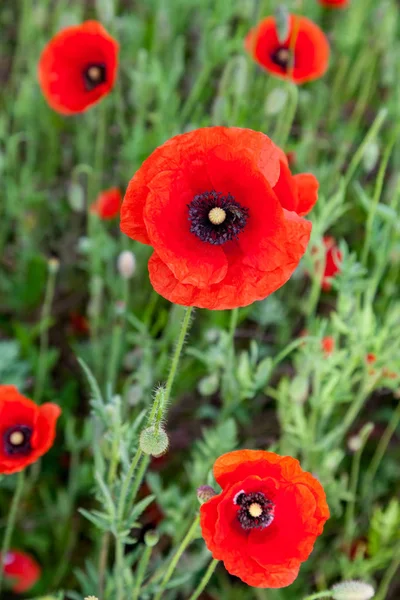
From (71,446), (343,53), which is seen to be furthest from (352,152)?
(71,446)

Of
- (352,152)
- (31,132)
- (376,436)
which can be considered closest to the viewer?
(376,436)

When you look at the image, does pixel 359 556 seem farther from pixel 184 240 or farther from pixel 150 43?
pixel 150 43

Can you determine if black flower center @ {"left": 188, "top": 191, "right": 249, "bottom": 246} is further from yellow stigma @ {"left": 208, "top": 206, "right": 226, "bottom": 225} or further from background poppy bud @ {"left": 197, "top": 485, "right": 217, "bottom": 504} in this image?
background poppy bud @ {"left": 197, "top": 485, "right": 217, "bottom": 504}

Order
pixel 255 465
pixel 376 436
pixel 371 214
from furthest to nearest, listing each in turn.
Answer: pixel 376 436 → pixel 371 214 → pixel 255 465

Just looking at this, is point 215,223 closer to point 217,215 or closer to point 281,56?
point 217,215

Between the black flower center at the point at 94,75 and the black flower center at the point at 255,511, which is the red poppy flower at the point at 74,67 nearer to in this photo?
the black flower center at the point at 94,75

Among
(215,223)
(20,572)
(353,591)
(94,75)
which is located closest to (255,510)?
(353,591)

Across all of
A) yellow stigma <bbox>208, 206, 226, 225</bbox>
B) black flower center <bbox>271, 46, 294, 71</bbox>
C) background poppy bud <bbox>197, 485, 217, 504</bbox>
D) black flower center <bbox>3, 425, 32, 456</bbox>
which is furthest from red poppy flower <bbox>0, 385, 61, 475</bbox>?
black flower center <bbox>271, 46, 294, 71</bbox>
